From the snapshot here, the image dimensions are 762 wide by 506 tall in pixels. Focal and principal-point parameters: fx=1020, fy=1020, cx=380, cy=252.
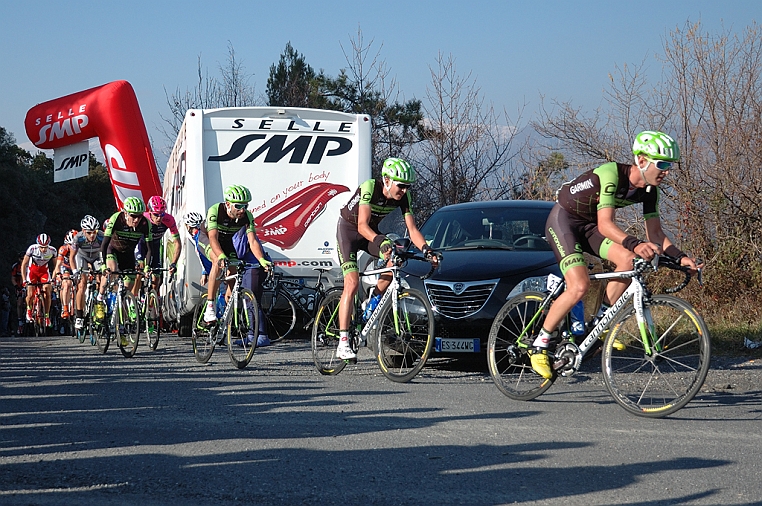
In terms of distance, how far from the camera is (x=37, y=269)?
23781 millimetres

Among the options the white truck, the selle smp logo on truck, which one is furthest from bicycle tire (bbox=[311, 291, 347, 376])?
the selle smp logo on truck

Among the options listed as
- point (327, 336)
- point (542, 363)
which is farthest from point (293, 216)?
point (542, 363)

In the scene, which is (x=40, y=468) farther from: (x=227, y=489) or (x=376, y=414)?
(x=376, y=414)

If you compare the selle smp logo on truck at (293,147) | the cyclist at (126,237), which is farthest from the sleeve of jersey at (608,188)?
the selle smp logo on truck at (293,147)

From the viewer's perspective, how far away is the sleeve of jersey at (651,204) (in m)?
7.11

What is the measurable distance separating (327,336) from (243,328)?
1228mm

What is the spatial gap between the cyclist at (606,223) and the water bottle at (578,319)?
15 centimetres

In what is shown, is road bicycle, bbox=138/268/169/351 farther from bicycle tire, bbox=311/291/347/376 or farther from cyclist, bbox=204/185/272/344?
bicycle tire, bbox=311/291/347/376

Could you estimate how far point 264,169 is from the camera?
49.9 feet

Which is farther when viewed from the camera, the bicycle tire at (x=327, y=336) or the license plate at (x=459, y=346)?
the bicycle tire at (x=327, y=336)

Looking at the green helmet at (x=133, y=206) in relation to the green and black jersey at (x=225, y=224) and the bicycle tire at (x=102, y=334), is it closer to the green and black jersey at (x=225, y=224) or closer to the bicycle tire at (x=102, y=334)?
the bicycle tire at (x=102, y=334)

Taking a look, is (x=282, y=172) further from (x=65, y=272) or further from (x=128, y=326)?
(x=65, y=272)

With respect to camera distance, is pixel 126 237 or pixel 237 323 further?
pixel 126 237

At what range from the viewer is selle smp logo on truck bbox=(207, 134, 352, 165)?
49.9 ft
